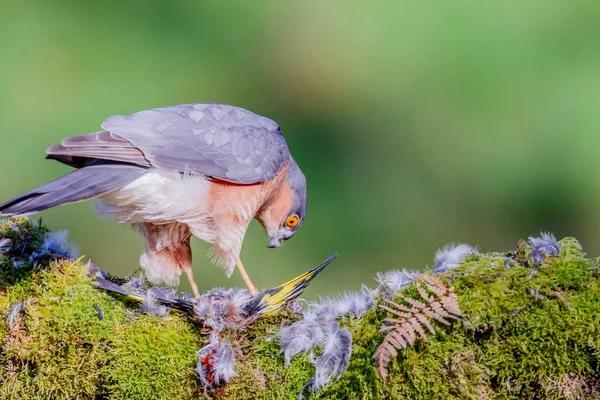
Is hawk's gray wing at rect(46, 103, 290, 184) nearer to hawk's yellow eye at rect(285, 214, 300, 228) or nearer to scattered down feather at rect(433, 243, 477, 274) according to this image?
hawk's yellow eye at rect(285, 214, 300, 228)

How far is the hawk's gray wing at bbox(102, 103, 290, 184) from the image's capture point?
2.86 m

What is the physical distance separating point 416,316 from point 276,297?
70 cm

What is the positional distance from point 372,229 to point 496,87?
1.53 meters

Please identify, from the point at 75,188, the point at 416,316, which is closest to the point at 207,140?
the point at 75,188

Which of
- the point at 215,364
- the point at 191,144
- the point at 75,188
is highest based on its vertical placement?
the point at 191,144

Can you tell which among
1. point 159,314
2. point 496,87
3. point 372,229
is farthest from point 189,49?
point 159,314

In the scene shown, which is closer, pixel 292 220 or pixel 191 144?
pixel 191 144

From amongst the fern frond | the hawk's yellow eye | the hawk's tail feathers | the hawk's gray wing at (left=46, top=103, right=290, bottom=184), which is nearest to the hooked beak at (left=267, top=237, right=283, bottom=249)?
the hawk's yellow eye

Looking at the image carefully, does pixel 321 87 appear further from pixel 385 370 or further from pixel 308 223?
pixel 385 370

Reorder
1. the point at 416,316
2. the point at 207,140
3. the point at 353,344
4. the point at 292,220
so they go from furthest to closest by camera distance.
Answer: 1. the point at 292,220
2. the point at 207,140
3. the point at 353,344
4. the point at 416,316

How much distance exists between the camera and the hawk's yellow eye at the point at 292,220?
12.3 ft

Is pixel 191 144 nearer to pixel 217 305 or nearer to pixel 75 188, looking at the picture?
pixel 75 188

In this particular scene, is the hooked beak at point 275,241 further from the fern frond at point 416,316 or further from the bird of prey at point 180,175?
the fern frond at point 416,316

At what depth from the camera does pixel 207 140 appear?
311 centimetres
